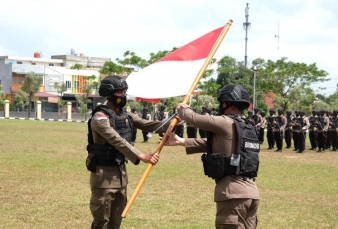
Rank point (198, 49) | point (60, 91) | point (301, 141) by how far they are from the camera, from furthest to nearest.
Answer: point (60, 91), point (301, 141), point (198, 49)

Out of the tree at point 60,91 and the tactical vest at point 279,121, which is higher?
the tree at point 60,91

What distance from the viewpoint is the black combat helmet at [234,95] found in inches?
241

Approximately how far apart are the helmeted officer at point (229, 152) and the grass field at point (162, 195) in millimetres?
3540

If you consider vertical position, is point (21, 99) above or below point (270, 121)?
above

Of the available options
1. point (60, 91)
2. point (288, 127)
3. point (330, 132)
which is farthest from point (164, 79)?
point (60, 91)

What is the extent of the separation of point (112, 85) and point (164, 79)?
0.61m

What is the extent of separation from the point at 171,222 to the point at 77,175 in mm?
6378

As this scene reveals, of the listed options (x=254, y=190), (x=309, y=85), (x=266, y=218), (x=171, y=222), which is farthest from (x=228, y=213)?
(x=309, y=85)

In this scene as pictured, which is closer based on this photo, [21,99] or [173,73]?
[173,73]

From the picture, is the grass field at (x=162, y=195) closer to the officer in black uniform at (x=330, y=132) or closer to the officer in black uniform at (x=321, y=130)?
the officer in black uniform at (x=321, y=130)

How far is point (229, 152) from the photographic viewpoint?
6098mm

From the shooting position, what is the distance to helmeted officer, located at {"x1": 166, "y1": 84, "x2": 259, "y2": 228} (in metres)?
6.04

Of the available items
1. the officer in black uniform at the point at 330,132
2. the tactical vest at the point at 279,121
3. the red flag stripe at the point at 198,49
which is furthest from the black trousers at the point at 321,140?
the red flag stripe at the point at 198,49

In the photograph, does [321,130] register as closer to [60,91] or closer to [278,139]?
[278,139]
